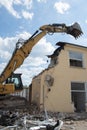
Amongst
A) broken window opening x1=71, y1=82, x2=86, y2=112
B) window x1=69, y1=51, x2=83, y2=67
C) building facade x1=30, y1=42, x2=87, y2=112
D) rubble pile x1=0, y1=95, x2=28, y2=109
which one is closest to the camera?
rubble pile x1=0, y1=95, x2=28, y2=109

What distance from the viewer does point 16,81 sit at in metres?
16.5

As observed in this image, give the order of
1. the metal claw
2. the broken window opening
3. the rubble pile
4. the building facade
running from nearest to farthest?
1. the metal claw
2. the rubble pile
3. the building facade
4. the broken window opening

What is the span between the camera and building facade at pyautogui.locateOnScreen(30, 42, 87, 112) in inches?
872

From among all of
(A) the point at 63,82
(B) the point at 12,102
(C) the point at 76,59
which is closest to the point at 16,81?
(B) the point at 12,102

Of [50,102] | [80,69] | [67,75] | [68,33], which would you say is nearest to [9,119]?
[68,33]

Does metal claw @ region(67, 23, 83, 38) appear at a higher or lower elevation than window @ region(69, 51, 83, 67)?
higher

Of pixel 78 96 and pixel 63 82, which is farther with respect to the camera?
pixel 78 96

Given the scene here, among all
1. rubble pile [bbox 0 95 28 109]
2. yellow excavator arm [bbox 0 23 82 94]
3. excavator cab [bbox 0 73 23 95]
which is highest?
yellow excavator arm [bbox 0 23 82 94]

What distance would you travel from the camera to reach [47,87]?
72.9 ft

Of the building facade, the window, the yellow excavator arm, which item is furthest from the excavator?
the window

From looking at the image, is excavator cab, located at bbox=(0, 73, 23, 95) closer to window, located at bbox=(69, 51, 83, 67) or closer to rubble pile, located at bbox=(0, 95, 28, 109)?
rubble pile, located at bbox=(0, 95, 28, 109)

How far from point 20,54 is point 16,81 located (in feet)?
6.37

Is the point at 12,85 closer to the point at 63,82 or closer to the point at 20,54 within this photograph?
the point at 20,54

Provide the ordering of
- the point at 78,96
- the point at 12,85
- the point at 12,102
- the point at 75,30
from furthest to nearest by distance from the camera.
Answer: the point at 78,96, the point at 12,102, the point at 75,30, the point at 12,85
